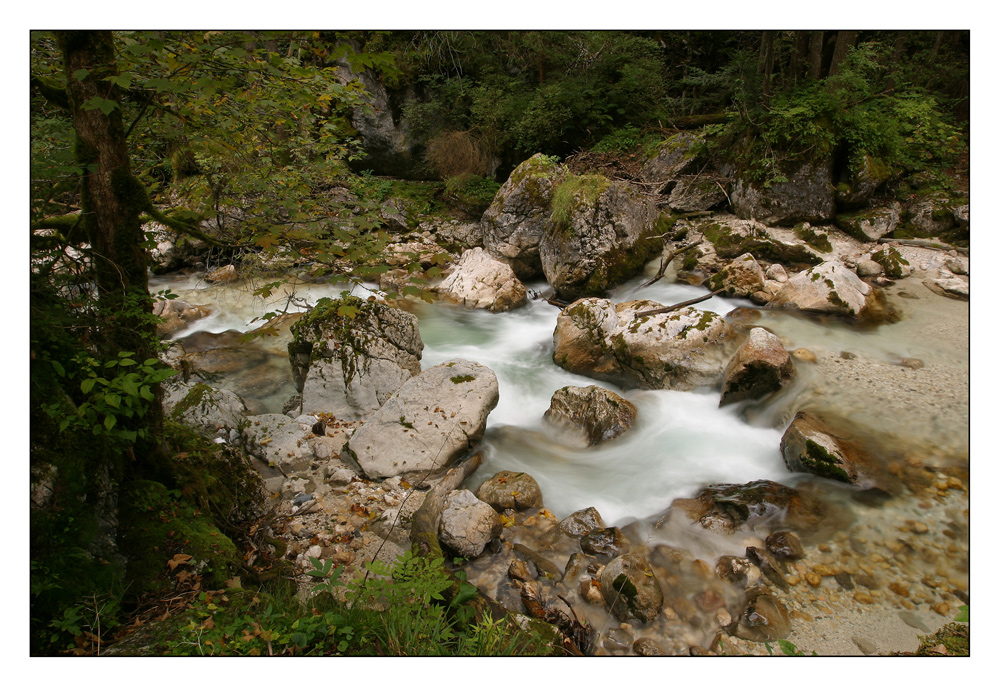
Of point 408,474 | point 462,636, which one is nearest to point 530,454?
point 408,474

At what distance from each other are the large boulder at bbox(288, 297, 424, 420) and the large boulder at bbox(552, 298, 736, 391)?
92.0 inches

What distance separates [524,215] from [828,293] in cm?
526

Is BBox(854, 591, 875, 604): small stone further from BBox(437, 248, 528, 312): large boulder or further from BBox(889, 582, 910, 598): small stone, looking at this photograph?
BBox(437, 248, 528, 312): large boulder

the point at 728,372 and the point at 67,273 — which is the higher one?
the point at 67,273

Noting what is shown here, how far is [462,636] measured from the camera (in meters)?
2.36

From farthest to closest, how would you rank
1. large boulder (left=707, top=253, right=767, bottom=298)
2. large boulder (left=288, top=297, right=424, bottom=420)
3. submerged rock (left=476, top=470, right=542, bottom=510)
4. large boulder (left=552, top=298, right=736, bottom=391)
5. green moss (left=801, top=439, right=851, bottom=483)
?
large boulder (left=707, top=253, right=767, bottom=298)
large boulder (left=552, top=298, right=736, bottom=391)
large boulder (left=288, top=297, right=424, bottom=420)
submerged rock (left=476, top=470, right=542, bottom=510)
green moss (left=801, top=439, right=851, bottom=483)

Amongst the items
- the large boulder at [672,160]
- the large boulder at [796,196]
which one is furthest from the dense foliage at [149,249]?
the large boulder at [672,160]

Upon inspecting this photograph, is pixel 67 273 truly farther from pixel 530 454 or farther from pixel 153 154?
→ pixel 530 454

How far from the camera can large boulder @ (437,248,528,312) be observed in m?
8.82

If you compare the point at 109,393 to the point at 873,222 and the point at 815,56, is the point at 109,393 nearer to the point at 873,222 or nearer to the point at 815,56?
the point at 873,222

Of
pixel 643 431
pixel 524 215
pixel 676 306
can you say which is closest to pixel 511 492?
pixel 643 431

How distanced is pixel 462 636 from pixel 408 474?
7.10 feet

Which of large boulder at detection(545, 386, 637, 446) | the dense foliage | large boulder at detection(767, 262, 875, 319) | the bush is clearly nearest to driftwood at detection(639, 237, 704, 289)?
large boulder at detection(767, 262, 875, 319)

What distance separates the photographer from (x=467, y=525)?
3.58 metres
